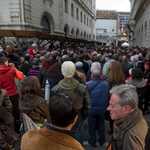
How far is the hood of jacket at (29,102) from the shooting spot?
2.77 m

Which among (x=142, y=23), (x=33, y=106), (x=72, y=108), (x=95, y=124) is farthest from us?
(x=142, y=23)

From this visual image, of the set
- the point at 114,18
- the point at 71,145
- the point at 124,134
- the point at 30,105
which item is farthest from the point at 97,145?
the point at 114,18

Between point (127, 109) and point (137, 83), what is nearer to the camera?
point (127, 109)

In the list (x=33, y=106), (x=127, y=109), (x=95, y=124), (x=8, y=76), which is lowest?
(x=95, y=124)

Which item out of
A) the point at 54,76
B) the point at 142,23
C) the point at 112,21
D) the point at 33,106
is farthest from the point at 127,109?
the point at 112,21

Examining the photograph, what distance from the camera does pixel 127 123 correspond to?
163 cm

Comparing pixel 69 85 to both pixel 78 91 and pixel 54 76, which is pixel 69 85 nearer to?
pixel 78 91

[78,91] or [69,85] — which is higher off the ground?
[69,85]

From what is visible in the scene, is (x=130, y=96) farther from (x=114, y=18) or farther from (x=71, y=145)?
(x=114, y=18)

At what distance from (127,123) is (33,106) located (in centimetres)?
171

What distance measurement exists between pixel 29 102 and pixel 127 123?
1784mm

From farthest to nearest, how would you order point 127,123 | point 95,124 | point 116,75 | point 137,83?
point 116,75
point 137,83
point 95,124
point 127,123

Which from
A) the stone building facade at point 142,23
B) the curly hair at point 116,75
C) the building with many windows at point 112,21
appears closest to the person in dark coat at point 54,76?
the curly hair at point 116,75

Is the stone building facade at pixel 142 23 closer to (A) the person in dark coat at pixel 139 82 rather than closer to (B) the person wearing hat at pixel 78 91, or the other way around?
(A) the person in dark coat at pixel 139 82
